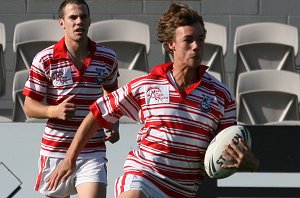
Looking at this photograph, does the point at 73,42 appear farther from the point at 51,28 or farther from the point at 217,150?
the point at 51,28

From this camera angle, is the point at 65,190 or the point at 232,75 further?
the point at 232,75

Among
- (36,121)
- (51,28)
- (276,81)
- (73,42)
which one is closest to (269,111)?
(276,81)

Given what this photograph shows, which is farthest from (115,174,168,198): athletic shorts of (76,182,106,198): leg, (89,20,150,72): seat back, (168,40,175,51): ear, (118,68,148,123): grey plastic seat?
(89,20,150,72): seat back

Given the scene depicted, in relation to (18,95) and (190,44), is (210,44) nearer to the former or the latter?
(18,95)

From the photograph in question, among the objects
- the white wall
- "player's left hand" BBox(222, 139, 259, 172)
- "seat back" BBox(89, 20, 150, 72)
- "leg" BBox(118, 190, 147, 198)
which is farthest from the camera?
"seat back" BBox(89, 20, 150, 72)

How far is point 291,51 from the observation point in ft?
32.7

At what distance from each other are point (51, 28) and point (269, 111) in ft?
6.73

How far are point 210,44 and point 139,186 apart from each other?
5.02m

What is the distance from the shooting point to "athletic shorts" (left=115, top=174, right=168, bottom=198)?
16.0ft

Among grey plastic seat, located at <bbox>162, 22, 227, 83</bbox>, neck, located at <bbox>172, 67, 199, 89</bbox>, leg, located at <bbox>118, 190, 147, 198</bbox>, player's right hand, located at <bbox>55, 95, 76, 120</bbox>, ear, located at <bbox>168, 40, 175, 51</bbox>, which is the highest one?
ear, located at <bbox>168, 40, 175, 51</bbox>

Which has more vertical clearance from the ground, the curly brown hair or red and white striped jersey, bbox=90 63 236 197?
the curly brown hair

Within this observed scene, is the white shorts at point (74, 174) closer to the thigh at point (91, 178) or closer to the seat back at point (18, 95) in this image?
the thigh at point (91, 178)

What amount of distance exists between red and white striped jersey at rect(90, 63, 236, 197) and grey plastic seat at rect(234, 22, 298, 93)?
4828 millimetres

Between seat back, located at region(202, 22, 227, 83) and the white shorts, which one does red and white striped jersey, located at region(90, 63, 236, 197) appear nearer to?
the white shorts
